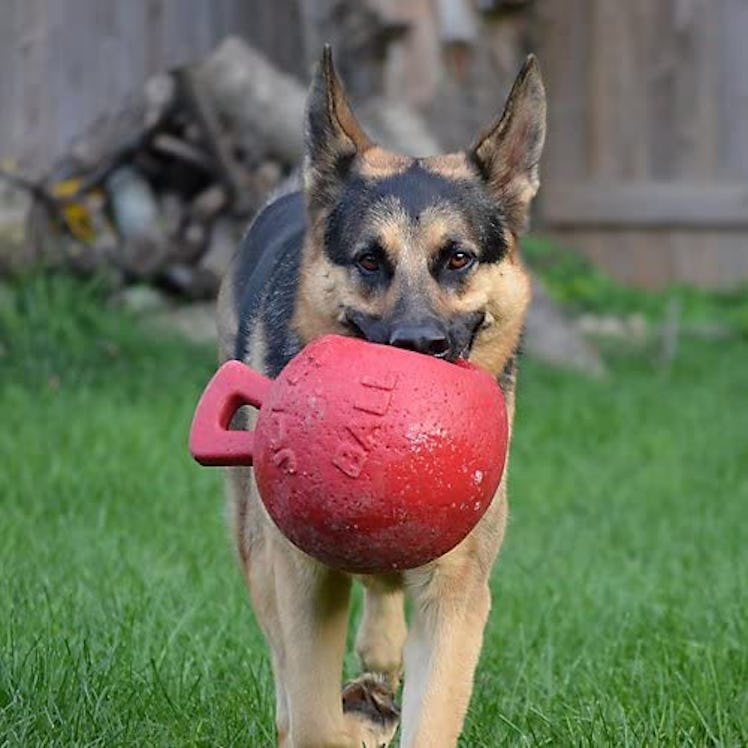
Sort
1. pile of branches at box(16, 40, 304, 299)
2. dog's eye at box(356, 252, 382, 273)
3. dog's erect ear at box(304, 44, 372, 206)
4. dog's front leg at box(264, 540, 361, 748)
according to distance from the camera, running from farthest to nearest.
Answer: pile of branches at box(16, 40, 304, 299), dog's erect ear at box(304, 44, 372, 206), dog's eye at box(356, 252, 382, 273), dog's front leg at box(264, 540, 361, 748)

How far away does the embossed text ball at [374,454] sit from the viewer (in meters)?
3.24

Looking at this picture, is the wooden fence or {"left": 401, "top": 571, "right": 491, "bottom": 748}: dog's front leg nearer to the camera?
{"left": 401, "top": 571, "right": 491, "bottom": 748}: dog's front leg

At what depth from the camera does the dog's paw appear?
403cm

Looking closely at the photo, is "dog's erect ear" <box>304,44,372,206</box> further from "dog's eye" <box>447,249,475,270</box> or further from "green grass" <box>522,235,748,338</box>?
"green grass" <box>522,235,748,338</box>

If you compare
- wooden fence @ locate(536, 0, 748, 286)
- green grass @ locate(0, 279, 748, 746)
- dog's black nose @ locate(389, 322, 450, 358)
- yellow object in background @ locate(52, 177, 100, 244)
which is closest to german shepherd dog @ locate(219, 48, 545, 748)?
dog's black nose @ locate(389, 322, 450, 358)

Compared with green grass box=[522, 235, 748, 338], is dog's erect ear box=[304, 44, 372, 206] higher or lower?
higher

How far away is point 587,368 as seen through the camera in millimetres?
10766

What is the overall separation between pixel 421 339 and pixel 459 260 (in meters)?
0.44

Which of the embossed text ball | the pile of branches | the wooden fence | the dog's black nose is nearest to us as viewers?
the embossed text ball

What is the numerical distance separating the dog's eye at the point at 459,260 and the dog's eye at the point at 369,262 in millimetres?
167

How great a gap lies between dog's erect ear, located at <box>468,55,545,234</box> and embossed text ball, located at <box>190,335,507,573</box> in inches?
37.7

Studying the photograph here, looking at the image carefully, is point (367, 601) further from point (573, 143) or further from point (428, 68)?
point (573, 143)

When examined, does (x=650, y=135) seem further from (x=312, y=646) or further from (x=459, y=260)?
(x=312, y=646)

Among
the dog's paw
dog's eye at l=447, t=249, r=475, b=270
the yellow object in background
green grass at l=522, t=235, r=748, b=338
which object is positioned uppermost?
dog's eye at l=447, t=249, r=475, b=270
